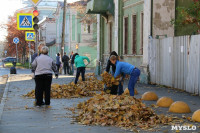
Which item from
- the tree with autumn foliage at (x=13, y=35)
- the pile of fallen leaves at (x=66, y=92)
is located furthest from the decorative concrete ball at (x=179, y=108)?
the tree with autumn foliage at (x=13, y=35)

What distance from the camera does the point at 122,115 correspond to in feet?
27.3

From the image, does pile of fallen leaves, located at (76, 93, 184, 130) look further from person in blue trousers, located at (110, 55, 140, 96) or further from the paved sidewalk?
person in blue trousers, located at (110, 55, 140, 96)

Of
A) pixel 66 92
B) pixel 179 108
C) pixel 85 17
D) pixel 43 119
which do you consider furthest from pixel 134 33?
pixel 85 17

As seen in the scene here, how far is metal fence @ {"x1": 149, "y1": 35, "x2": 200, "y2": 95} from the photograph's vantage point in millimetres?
14383

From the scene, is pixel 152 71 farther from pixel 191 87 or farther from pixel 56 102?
pixel 56 102

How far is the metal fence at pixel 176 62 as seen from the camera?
14.4 m

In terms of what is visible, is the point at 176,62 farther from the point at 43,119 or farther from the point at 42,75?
the point at 43,119

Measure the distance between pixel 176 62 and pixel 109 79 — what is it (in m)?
6.26

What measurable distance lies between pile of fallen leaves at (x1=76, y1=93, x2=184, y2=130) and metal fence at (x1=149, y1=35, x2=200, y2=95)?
5.88 m

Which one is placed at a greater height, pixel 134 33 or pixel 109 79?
pixel 134 33

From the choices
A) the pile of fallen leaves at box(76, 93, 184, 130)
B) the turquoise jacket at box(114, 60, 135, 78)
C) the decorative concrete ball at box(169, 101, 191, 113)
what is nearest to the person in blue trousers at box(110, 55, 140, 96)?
the turquoise jacket at box(114, 60, 135, 78)

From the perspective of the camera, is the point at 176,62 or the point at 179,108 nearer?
the point at 179,108

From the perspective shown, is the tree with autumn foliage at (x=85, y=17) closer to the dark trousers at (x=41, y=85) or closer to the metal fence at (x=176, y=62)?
the metal fence at (x=176, y=62)

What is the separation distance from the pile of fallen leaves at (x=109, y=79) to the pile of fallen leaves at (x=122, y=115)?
1811mm
